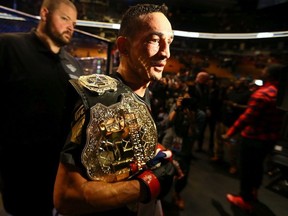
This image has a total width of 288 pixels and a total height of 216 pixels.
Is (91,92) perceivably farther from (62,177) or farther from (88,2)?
(88,2)

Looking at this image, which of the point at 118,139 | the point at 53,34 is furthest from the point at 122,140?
the point at 53,34

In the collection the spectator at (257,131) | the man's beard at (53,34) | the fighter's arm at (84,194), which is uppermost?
the man's beard at (53,34)

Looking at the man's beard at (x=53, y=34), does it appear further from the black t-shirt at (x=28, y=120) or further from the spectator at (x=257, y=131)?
the spectator at (x=257, y=131)

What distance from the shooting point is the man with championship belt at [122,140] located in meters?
0.71

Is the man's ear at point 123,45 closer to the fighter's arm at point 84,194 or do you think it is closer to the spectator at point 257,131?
the fighter's arm at point 84,194

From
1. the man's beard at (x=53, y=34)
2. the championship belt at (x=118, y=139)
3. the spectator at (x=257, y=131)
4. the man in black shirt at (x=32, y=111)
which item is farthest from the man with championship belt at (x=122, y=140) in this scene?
the spectator at (x=257, y=131)

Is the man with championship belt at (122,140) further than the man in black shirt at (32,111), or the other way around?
the man in black shirt at (32,111)

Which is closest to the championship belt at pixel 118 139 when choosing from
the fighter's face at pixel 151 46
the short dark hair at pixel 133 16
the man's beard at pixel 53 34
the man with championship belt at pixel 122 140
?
the man with championship belt at pixel 122 140

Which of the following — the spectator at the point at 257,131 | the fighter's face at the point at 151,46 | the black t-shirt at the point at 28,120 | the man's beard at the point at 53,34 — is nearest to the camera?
the fighter's face at the point at 151,46

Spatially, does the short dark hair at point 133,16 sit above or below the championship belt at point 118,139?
above

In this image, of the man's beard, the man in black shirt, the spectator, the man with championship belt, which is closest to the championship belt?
the man with championship belt

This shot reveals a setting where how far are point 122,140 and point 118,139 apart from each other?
16 mm

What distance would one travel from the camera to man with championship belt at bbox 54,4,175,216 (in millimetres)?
714

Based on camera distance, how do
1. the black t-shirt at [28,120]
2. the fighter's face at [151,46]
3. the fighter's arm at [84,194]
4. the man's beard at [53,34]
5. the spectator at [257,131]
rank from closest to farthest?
the fighter's arm at [84,194], the fighter's face at [151,46], the black t-shirt at [28,120], the man's beard at [53,34], the spectator at [257,131]
